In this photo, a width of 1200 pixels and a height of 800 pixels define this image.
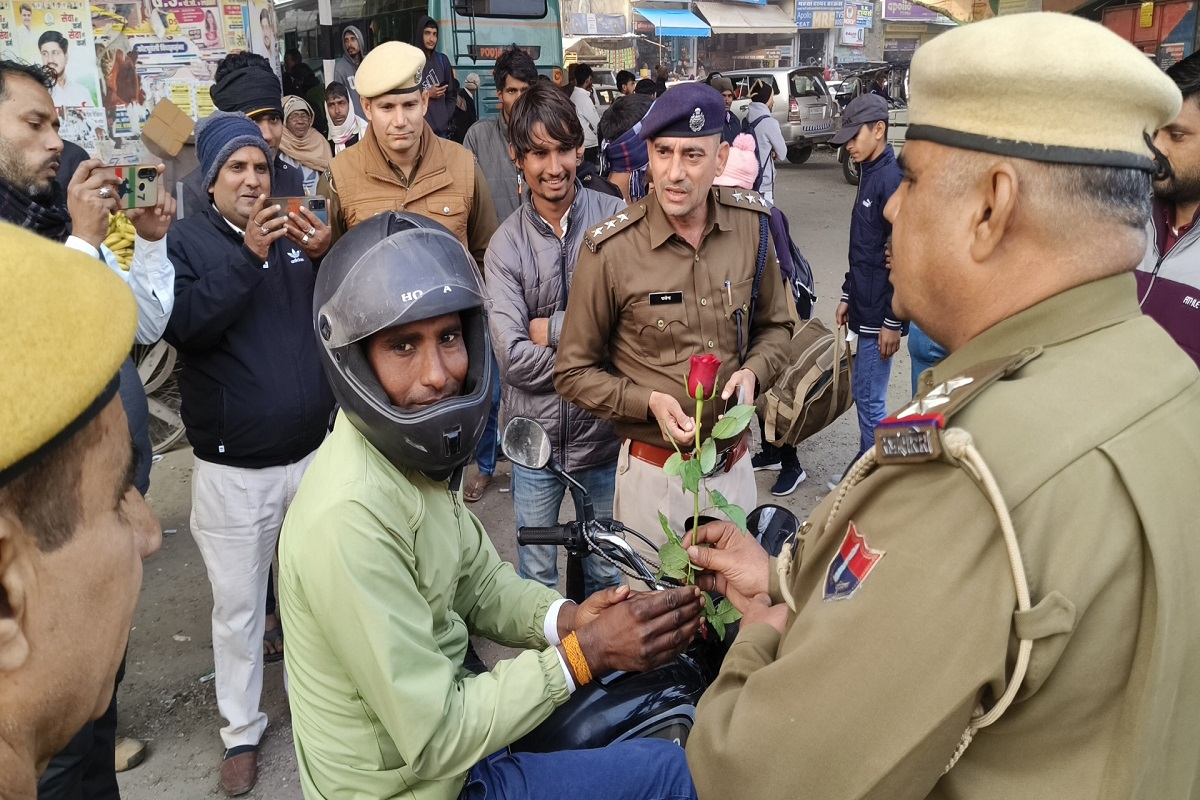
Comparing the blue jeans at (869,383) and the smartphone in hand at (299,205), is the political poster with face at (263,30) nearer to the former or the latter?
the smartphone in hand at (299,205)

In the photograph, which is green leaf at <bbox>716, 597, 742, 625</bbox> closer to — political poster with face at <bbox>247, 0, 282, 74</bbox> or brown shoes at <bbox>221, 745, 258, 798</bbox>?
brown shoes at <bbox>221, 745, 258, 798</bbox>

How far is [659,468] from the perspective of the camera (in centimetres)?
333

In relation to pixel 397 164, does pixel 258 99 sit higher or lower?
higher

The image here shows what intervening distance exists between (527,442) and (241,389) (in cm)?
144

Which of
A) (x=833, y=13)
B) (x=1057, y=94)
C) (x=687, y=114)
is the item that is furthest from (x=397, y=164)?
(x=833, y=13)

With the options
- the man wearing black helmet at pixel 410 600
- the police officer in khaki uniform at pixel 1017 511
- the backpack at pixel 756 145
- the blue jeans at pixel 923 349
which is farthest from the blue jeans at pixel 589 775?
the backpack at pixel 756 145

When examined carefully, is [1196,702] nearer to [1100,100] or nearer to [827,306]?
[1100,100]

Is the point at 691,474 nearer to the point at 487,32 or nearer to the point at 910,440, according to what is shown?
the point at 910,440

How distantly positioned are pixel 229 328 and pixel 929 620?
9.19 feet

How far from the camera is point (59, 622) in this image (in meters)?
0.99

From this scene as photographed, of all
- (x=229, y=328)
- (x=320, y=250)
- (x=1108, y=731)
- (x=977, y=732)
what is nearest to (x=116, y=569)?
(x=977, y=732)

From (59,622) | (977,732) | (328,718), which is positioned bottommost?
(328,718)

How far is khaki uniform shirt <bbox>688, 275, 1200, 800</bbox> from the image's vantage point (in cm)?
117

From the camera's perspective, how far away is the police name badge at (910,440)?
1.24 m
